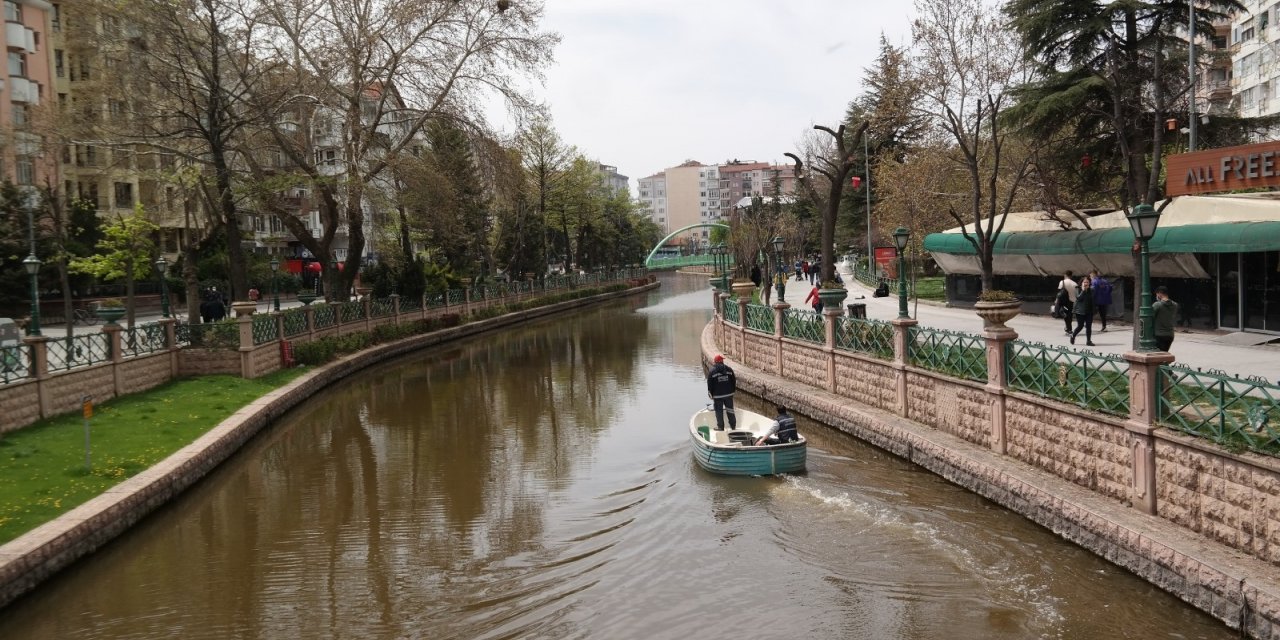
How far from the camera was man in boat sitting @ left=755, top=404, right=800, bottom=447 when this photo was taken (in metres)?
15.3

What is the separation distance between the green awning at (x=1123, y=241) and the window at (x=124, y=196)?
41471 mm

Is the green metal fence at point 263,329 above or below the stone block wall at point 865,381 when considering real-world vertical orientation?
above

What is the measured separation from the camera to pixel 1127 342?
69.5 feet

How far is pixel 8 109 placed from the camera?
42.8 m

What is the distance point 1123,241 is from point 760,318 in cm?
1014

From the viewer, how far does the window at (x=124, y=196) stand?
50.3m

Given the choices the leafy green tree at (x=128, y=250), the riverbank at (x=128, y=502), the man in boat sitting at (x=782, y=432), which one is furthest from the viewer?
the leafy green tree at (x=128, y=250)

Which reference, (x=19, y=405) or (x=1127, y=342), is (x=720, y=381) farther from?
(x=19, y=405)

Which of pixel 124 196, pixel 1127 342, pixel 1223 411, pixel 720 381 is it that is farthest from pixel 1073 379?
pixel 124 196

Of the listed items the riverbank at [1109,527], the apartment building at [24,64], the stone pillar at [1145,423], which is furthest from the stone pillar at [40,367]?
the apartment building at [24,64]

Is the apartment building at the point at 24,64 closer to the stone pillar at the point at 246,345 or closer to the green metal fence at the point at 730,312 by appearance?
the stone pillar at the point at 246,345

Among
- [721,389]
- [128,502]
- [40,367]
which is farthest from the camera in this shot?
[40,367]

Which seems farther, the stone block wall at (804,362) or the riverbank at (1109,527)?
the stone block wall at (804,362)

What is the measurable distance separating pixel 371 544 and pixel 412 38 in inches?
958
